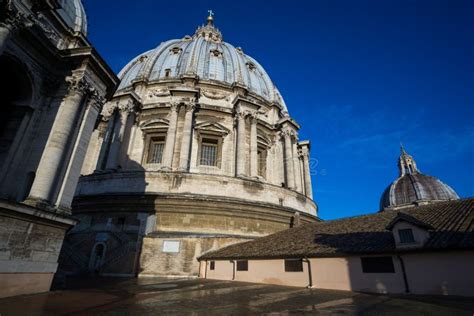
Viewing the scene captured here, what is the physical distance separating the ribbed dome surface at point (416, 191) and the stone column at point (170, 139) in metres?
49.1

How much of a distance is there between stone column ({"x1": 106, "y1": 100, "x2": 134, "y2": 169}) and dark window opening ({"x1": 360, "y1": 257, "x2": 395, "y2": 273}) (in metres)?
20.3

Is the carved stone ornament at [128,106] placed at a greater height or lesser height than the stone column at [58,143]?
greater

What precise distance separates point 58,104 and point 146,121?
15497 mm

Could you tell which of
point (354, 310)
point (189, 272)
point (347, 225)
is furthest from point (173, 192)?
point (354, 310)

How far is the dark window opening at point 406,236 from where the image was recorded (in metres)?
10.1

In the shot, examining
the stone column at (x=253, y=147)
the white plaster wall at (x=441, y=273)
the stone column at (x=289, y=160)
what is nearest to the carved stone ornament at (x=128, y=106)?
the stone column at (x=253, y=147)

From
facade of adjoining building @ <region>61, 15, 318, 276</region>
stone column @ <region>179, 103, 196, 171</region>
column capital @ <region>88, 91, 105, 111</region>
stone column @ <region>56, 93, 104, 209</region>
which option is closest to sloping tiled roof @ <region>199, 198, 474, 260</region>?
facade of adjoining building @ <region>61, 15, 318, 276</region>

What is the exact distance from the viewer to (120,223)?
18891 millimetres

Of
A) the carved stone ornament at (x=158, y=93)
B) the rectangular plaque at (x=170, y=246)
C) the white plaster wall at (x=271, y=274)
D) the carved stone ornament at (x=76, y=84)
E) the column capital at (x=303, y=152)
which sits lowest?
the white plaster wall at (x=271, y=274)

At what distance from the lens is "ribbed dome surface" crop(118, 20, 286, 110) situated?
31.4 m

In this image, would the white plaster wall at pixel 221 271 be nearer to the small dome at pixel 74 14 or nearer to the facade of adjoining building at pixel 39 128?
the facade of adjoining building at pixel 39 128

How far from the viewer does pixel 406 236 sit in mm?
10266

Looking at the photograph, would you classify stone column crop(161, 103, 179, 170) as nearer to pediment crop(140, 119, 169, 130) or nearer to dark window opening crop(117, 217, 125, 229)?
pediment crop(140, 119, 169, 130)

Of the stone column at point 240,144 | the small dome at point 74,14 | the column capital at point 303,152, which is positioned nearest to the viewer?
the small dome at point 74,14
